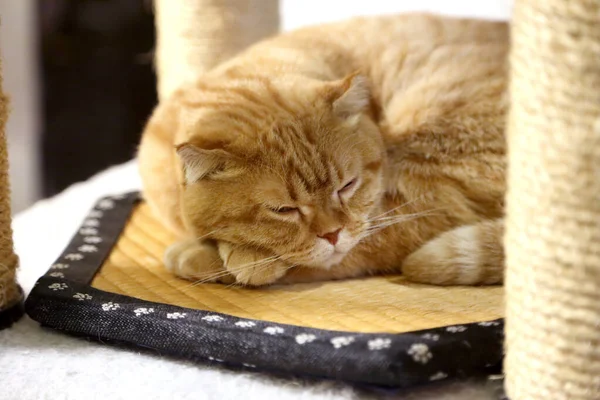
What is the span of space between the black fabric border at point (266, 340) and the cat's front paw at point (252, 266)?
170 millimetres

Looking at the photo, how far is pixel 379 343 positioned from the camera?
3.74 feet

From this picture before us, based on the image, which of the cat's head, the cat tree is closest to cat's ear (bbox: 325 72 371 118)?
the cat's head

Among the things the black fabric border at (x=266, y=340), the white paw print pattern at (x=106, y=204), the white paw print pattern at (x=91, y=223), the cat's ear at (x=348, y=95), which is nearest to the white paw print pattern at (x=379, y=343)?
the black fabric border at (x=266, y=340)

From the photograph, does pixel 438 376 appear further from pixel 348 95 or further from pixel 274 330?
pixel 348 95

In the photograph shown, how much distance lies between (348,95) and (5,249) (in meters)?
0.73

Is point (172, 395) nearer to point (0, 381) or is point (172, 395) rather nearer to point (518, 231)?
point (0, 381)

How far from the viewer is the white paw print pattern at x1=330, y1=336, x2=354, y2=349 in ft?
3.78

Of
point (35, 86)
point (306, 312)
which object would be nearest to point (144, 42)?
point (35, 86)

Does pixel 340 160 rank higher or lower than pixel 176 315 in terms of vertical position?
higher

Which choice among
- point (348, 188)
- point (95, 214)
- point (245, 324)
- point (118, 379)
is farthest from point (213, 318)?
point (95, 214)

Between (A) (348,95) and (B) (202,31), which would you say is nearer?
(A) (348,95)

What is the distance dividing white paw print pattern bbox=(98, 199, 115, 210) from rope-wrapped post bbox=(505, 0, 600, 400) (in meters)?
1.23

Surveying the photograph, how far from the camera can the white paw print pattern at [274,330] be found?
3.97 ft

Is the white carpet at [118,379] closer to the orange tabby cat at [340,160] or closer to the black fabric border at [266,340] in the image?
the black fabric border at [266,340]
